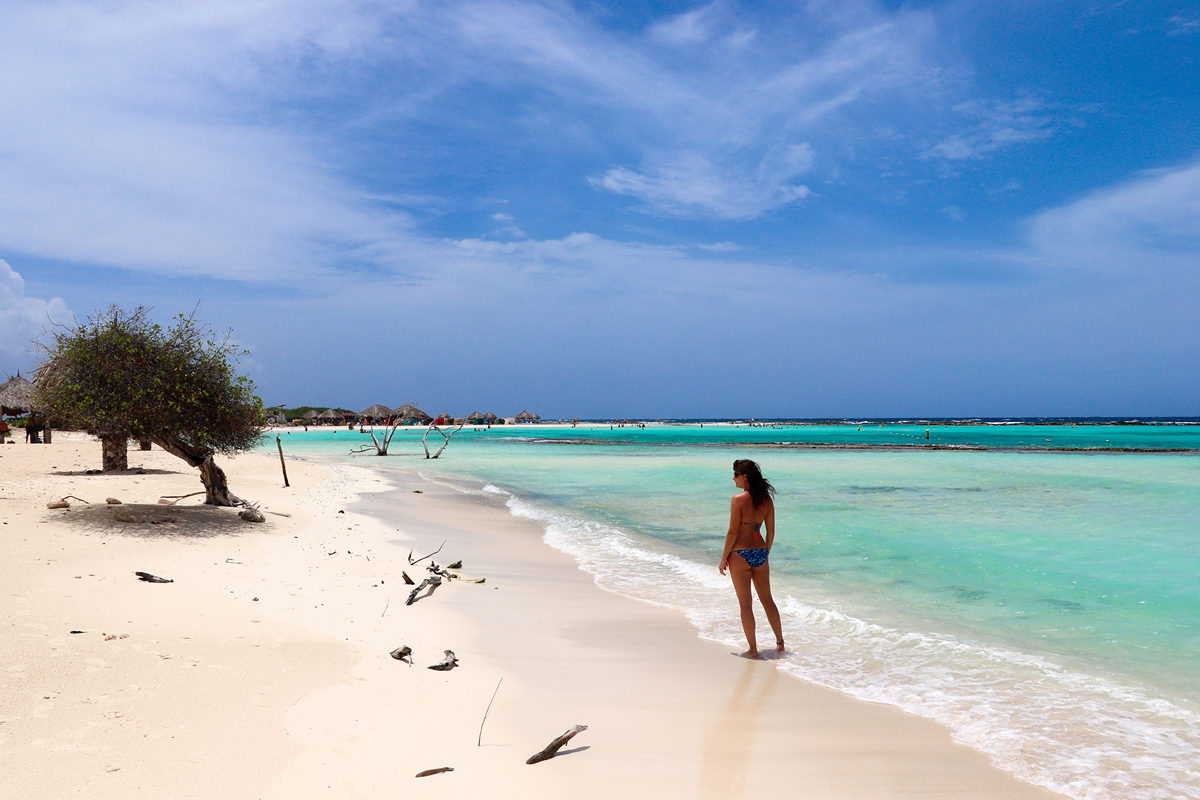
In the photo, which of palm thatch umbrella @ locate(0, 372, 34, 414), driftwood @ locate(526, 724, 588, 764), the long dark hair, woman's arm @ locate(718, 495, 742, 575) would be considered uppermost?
palm thatch umbrella @ locate(0, 372, 34, 414)

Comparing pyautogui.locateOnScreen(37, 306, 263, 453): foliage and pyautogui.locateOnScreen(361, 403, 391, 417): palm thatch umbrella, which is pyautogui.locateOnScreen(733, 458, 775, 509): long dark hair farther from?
pyautogui.locateOnScreen(361, 403, 391, 417): palm thatch umbrella

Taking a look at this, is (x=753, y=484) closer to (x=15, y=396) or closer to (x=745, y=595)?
(x=745, y=595)

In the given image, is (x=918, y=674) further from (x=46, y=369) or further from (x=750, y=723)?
(x=46, y=369)

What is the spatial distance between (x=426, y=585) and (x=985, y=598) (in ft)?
25.2

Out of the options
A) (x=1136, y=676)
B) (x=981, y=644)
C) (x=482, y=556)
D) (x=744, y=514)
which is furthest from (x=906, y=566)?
(x=482, y=556)

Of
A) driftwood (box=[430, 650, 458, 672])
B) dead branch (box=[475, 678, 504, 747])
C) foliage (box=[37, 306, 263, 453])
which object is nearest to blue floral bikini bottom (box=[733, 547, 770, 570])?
dead branch (box=[475, 678, 504, 747])

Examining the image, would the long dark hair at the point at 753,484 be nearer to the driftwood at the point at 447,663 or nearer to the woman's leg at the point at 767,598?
the woman's leg at the point at 767,598

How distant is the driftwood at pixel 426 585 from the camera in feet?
25.8

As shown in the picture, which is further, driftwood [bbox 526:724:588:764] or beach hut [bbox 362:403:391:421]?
beach hut [bbox 362:403:391:421]

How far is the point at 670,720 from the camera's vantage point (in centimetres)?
499

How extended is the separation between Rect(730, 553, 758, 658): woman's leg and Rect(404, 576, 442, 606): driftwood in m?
3.80

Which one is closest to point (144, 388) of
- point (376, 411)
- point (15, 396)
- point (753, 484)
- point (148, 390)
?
point (148, 390)

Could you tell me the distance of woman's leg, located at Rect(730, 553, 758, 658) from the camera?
661 centimetres

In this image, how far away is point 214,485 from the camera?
13.0m
